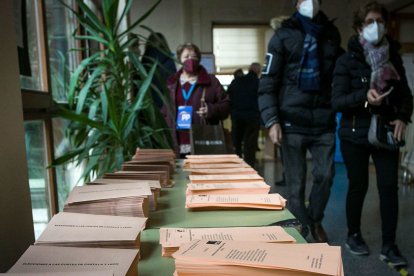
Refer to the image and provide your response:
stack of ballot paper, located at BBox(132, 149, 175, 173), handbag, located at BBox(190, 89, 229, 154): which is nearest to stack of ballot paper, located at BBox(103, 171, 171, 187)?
stack of ballot paper, located at BBox(132, 149, 175, 173)

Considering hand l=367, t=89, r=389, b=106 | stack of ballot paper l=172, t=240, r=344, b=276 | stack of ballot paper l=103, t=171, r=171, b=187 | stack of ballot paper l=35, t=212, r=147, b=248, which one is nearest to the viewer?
stack of ballot paper l=172, t=240, r=344, b=276

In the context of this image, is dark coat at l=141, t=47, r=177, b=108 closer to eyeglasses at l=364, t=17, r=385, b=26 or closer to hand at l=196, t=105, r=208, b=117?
hand at l=196, t=105, r=208, b=117

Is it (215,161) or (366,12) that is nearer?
(215,161)

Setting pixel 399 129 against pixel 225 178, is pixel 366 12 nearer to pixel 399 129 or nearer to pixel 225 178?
pixel 399 129

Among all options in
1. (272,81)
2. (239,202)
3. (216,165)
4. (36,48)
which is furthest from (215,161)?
(36,48)

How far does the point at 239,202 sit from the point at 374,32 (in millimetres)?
1292

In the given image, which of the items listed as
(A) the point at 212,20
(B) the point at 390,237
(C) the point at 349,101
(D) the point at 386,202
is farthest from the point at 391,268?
(A) the point at 212,20

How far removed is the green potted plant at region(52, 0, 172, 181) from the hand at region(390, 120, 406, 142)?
111cm

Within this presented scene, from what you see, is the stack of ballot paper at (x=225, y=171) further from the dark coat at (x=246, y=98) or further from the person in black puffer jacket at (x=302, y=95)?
the dark coat at (x=246, y=98)

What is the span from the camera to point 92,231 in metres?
0.59

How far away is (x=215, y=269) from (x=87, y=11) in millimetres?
1337

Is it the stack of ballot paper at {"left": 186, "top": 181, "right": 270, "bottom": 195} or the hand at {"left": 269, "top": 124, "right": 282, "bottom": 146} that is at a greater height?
the hand at {"left": 269, "top": 124, "right": 282, "bottom": 146}

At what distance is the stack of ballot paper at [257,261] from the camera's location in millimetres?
443

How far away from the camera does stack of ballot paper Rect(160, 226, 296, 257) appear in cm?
60
